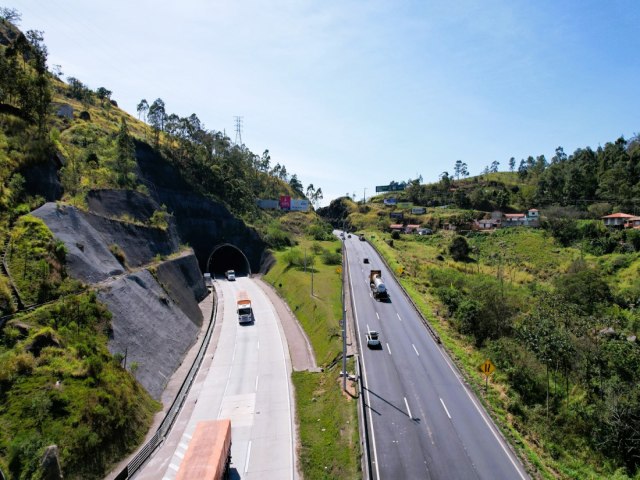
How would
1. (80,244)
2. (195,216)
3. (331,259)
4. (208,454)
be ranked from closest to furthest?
(208,454), (80,244), (331,259), (195,216)

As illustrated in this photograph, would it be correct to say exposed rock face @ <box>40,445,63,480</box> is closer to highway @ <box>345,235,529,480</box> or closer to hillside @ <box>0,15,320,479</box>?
hillside @ <box>0,15,320,479</box>

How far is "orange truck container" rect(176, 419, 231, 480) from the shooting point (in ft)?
64.9

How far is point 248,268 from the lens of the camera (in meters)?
94.4

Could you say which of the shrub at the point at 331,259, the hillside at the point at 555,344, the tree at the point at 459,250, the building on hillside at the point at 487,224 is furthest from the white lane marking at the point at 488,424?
the building on hillside at the point at 487,224

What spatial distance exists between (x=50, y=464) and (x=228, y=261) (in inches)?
3219

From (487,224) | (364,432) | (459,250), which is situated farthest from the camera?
(487,224)

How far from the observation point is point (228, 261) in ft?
330

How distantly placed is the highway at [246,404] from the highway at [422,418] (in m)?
6.36

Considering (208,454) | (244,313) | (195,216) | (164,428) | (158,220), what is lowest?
(164,428)

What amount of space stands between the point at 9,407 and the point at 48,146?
34737 mm

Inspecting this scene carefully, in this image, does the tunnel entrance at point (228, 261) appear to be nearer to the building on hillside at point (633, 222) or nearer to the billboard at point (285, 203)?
the billboard at point (285, 203)

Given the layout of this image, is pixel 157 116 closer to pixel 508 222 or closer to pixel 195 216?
pixel 195 216

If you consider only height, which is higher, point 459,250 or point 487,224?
point 487,224

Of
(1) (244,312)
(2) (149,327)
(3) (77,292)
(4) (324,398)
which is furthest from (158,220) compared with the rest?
(4) (324,398)
